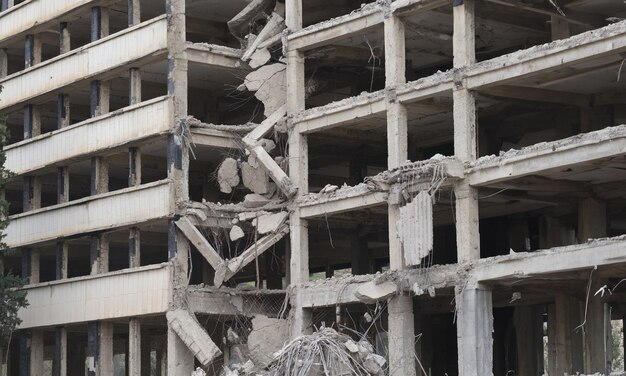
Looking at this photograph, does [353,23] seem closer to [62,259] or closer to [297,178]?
[297,178]

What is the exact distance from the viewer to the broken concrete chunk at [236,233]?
1316 inches

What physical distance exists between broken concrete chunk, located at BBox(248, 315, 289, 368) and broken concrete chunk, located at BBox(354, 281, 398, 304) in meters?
4.02

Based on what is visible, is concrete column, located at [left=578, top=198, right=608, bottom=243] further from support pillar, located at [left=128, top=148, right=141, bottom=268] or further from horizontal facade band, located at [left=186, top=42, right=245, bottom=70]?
support pillar, located at [left=128, top=148, right=141, bottom=268]

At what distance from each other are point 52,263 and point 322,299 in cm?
2023

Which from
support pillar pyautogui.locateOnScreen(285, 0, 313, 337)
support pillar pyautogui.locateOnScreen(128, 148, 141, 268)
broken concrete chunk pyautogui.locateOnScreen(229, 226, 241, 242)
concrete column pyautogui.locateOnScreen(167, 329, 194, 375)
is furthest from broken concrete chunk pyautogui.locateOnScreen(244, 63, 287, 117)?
concrete column pyautogui.locateOnScreen(167, 329, 194, 375)

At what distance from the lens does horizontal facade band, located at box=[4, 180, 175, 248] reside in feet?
112

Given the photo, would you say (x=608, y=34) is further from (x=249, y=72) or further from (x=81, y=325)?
(x=81, y=325)

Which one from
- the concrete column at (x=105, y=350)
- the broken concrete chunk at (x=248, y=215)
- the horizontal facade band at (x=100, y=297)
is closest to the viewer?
the horizontal facade band at (x=100, y=297)

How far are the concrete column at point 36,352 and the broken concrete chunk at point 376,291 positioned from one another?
13543 millimetres

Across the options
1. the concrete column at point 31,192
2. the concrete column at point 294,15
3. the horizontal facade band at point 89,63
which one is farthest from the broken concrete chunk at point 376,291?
the concrete column at point 31,192

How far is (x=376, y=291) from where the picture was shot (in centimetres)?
2969

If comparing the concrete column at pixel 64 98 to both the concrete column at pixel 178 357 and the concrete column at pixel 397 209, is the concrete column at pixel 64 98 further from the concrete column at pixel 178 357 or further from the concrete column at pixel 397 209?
the concrete column at pixel 397 209

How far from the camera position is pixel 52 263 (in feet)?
162

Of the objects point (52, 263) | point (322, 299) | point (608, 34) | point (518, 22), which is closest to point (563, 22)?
point (518, 22)
